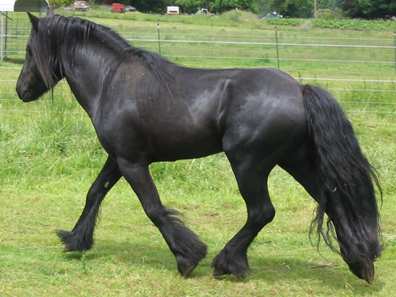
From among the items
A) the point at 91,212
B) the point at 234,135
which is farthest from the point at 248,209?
the point at 91,212

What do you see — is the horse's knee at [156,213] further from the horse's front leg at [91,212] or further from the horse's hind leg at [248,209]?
the horse's front leg at [91,212]

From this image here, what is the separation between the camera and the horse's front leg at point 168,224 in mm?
5027

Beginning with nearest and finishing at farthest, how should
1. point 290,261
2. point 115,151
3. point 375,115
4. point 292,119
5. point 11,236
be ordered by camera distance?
point 292,119
point 115,151
point 290,261
point 11,236
point 375,115

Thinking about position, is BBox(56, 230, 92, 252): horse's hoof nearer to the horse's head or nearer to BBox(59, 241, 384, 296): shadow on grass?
BBox(59, 241, 384, 296): shadow on grass

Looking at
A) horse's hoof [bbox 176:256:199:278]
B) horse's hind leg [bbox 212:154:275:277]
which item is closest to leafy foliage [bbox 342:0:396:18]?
horse's hind leg [bbox 212:154:275:277]

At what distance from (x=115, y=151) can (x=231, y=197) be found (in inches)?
110

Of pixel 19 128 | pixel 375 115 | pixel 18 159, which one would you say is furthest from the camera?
pixel 375 115

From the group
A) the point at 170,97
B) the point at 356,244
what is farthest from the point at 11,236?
the point at 356,244

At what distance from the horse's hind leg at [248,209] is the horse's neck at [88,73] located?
1227mm

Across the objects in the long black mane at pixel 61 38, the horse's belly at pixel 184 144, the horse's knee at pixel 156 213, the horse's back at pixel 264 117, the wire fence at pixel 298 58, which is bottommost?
the wire fence at pixel 298 58

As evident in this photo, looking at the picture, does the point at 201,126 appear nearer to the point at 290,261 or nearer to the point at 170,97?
Result: the point at 170,97

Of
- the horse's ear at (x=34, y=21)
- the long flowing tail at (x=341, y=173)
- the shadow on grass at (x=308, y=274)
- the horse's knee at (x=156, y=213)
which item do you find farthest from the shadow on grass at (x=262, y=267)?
the horse's ear at (x=34, y=21)

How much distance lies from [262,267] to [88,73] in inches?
81.4

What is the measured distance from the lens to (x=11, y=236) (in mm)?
6082
